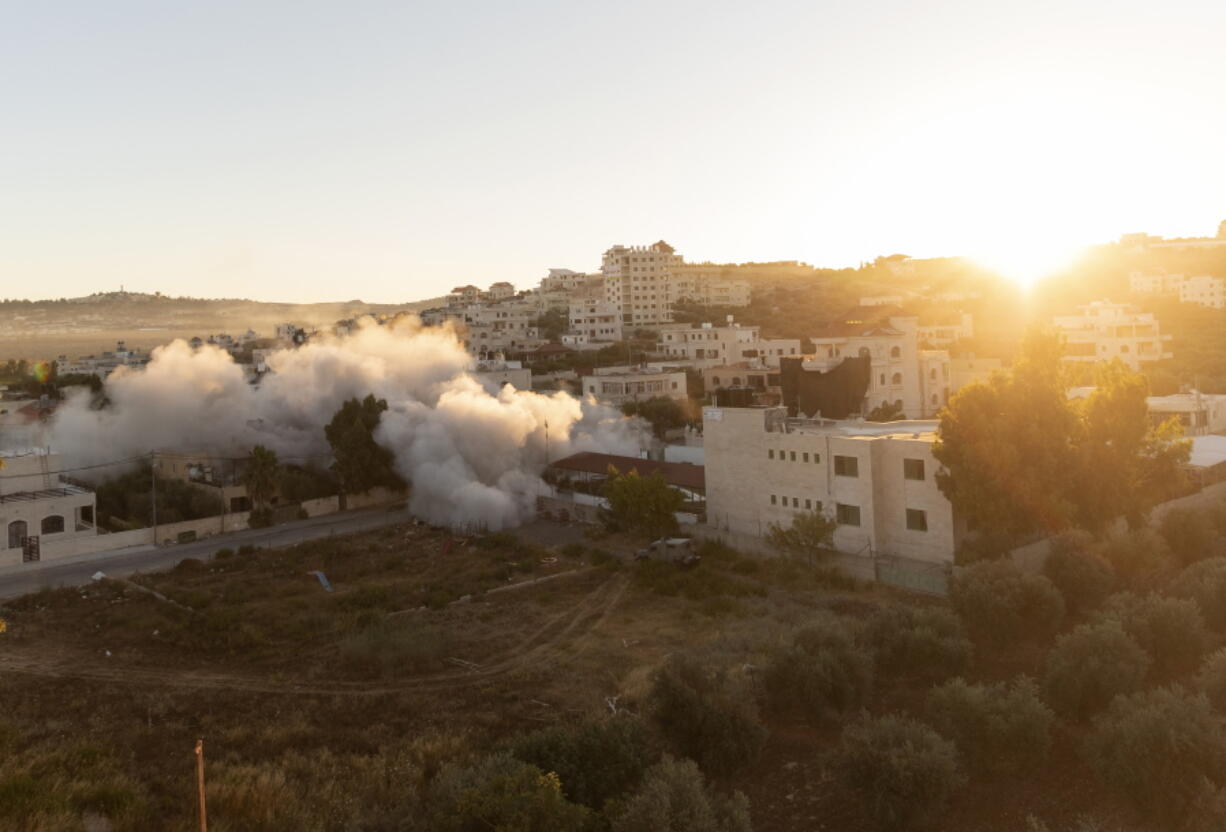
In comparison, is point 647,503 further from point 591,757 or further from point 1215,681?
point 1215,681

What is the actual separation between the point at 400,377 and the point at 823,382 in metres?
24.3

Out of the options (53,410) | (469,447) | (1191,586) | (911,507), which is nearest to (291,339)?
(53,410)

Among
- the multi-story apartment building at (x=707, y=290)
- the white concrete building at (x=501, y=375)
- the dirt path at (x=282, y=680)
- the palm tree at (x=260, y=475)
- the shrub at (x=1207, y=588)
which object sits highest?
the multi-story apartment building at (x=707, y=290)

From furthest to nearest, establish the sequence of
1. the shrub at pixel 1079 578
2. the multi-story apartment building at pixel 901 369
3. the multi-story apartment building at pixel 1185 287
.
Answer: the multi-story apartment building at pixel 1185 287 < the multi-story apartment building at pixel 901 369 < the shrub at pixel 1079 578

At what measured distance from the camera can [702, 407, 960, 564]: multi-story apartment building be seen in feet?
89.7

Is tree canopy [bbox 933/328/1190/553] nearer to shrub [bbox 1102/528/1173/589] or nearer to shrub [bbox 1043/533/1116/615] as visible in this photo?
shrub [bbox 1102/528/1173/589]

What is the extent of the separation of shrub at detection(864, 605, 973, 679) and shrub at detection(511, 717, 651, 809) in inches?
278

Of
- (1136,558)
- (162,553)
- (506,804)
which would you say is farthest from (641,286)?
(506,804)

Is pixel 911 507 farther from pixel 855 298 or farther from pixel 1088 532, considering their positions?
pixel 855 298

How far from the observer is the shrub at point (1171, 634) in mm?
18875

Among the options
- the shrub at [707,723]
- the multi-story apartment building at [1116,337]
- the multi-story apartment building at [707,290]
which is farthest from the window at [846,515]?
the multi-story apartment building at [707,290]

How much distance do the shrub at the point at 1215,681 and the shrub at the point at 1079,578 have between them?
5.61m

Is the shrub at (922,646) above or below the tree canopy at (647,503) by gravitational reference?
below

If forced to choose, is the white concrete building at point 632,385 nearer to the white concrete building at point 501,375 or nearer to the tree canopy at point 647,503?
the white concrete building at point 501,375
